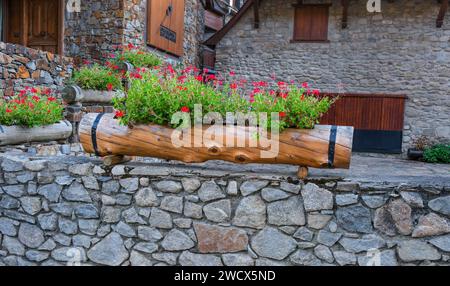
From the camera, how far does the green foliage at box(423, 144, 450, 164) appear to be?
11.2 meters

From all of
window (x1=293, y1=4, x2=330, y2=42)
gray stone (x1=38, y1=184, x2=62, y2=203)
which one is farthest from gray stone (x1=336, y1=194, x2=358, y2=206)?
window (x1=293, y1=4, x2=330, y2=42)

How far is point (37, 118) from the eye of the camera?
5.22 meters

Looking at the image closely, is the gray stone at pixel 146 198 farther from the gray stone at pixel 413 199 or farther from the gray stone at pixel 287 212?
the gray stone at pixel 413 199

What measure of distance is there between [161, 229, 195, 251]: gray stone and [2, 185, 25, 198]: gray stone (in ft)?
4.28

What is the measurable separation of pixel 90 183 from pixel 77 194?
0.14 m

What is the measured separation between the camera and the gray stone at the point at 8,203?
12.2ft

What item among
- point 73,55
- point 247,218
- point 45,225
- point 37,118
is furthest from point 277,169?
point 73,55

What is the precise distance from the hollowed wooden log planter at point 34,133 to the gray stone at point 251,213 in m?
2.91

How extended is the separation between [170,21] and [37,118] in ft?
20.2

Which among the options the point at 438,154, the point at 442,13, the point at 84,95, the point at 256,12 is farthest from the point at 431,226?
the point at 256,12

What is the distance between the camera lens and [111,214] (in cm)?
343

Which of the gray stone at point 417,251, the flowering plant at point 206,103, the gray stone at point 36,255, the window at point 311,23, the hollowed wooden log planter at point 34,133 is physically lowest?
the gray stone at point 36,255

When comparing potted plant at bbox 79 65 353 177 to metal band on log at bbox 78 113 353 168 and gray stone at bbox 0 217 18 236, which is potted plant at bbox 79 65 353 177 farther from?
gray stone at bbox 0 217 18 236

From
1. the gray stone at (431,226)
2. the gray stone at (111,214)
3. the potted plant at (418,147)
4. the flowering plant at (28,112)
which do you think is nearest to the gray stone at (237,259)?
the gray stone at (111,214)
